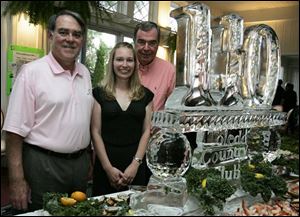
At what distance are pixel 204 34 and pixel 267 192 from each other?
0.49 m

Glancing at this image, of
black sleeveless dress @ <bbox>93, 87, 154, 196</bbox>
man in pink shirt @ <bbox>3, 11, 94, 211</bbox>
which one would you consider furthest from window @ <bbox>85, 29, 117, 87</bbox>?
man in pink shirt @ <bbox>3, 11, 94, 211</bbox>

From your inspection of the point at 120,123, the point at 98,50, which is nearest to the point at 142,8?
the point at 98,50

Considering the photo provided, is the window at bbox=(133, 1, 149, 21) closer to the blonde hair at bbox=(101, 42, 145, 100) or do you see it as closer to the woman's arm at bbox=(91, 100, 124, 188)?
the blonde hair at bbox=(101, 42, 145, 100)

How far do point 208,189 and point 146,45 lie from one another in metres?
0.87

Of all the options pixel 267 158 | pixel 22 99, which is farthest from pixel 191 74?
pixel 22 99

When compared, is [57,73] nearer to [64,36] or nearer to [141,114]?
[64,36]

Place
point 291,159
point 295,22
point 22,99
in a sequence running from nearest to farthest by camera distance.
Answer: point 22,99 < point 291,159 < point 295,22

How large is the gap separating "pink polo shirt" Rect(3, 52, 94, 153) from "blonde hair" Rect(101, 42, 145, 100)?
19cm

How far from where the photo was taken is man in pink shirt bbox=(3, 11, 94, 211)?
4.29 ft

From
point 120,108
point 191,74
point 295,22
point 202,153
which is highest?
point 295,22

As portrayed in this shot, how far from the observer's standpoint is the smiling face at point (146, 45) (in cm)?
163

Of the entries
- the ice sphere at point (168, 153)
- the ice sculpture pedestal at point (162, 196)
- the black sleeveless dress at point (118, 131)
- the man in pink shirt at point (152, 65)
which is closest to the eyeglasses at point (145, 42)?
the man in pink shirt at point (152, 65)

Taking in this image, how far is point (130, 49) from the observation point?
1547 mm

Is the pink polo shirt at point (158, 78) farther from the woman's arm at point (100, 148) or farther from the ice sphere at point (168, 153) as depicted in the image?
the ice sphere at point (168, 153)
